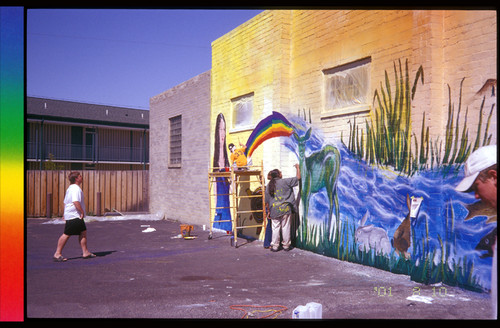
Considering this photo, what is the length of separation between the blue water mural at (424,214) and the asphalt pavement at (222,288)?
375mm

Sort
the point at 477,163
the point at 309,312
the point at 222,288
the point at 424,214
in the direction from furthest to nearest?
the point at 424,214 < the point at 222,288 < the point at 309,312 < the point at 477,163

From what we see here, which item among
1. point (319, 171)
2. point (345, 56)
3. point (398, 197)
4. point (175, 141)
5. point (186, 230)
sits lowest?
point (186, 230)

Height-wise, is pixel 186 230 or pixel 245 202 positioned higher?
pixel 245 202

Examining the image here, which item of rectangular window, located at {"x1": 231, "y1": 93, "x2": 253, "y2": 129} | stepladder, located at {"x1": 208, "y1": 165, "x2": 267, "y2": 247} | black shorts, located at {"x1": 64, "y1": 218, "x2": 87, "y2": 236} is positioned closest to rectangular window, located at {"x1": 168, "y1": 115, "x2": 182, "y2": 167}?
stepladder, located at {"x1": 208, "y1": 165, "x2": 267, "y2": 247}

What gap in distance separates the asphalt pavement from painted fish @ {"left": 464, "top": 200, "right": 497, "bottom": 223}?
1.05 meters

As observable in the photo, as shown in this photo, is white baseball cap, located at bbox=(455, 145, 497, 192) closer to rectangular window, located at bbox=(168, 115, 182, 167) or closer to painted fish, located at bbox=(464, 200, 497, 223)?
painted fish, located at bbox=(464, 200, 497, 223)

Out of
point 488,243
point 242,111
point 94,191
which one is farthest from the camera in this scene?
point 94,191

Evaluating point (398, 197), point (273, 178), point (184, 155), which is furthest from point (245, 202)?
point (398, 197)

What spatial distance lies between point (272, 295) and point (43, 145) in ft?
77.1

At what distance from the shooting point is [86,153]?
28531 millimetres

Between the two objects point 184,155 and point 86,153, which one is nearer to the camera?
point 184,155

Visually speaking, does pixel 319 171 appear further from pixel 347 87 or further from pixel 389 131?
pixel 389 131

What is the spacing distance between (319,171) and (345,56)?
2.36 m
